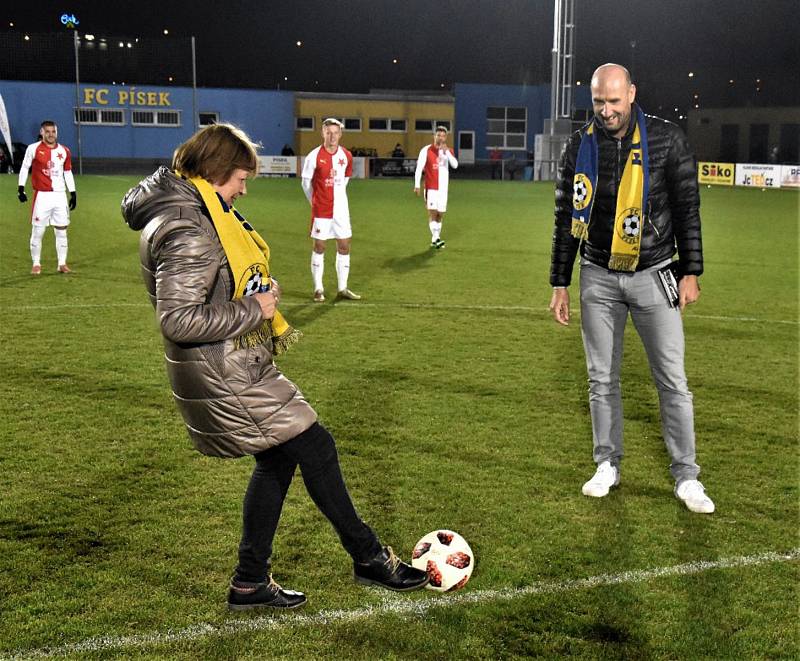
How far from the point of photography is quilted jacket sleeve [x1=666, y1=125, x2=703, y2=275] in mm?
4320

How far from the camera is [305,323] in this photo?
30.9 feet

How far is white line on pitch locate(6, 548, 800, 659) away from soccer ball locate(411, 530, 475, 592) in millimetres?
56

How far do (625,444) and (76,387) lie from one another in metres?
4.02

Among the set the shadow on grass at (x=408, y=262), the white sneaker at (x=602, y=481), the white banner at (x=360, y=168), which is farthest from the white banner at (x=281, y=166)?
the white sneaker at (x=602, y=481)

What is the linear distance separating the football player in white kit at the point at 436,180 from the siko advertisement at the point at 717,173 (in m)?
23.7

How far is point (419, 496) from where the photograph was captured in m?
4.77

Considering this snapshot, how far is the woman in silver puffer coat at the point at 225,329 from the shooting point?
2.94 meters

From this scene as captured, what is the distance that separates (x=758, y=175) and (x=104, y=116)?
3320 centimetres

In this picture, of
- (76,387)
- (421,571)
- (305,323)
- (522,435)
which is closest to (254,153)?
(421,571)

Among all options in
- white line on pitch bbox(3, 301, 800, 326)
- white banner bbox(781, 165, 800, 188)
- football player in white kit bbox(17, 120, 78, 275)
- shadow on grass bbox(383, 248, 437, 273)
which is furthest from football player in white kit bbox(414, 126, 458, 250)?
white banner bbox(781, 165, 800, 188)

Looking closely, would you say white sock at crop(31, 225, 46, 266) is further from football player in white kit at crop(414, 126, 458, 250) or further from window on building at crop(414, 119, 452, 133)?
window on building at crop(414, 119, 452, 133)

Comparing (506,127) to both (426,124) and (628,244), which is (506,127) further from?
(628,244)

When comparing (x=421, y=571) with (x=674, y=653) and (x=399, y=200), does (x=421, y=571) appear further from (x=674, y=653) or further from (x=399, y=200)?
(x=399, y=200)

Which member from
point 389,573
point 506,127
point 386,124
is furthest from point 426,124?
point 389,573
